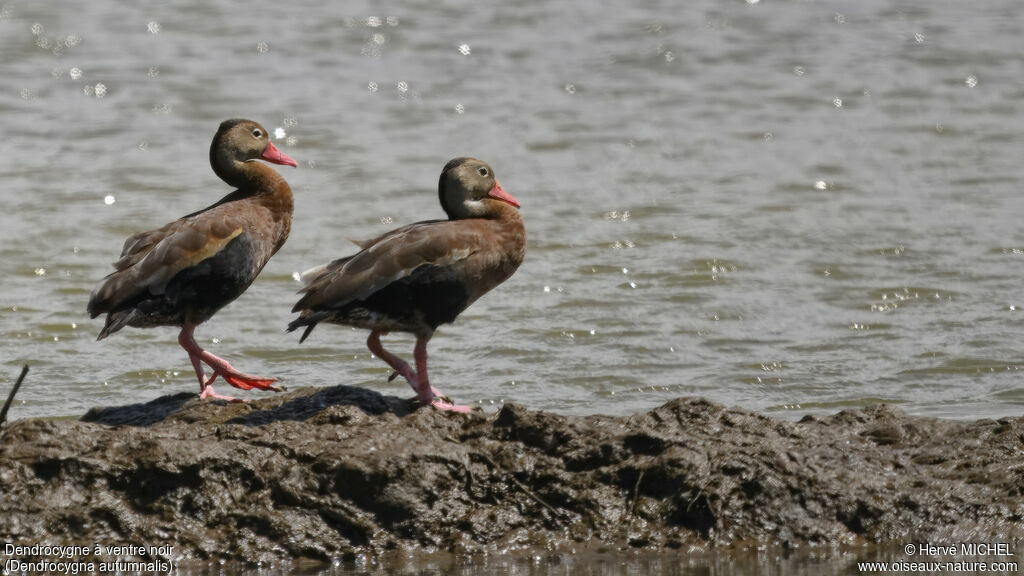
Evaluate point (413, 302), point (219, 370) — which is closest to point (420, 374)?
point (413, 302)

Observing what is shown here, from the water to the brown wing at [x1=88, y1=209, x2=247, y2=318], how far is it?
4.74 feet

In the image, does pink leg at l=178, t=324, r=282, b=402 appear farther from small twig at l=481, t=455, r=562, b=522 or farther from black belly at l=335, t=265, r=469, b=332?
small twig at l=481, t=455, r=562, b=522

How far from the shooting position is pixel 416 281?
6.98m

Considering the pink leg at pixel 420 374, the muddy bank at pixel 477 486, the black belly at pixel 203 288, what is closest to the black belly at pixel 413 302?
the pink leg at pixel 420 374

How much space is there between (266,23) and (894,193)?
33.8ft

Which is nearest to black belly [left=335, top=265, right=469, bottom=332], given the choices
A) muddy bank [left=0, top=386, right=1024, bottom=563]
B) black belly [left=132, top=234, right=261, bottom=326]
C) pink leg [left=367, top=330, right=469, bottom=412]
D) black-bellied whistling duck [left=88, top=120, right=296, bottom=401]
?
pink leg [left=367, top=330, right=469, bottom=412]

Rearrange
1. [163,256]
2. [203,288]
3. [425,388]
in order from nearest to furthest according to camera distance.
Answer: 1. [425,388]
2. [163,256]
3. [203,288]

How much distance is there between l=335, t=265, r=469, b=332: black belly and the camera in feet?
22.8

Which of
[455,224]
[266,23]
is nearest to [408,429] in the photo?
[455,224]

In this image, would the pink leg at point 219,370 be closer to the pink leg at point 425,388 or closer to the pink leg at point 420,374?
the pink leg at point 420,374

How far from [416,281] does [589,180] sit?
8002 mm

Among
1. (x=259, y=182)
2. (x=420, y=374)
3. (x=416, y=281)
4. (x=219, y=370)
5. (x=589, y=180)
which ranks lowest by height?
(x=219, y=370)

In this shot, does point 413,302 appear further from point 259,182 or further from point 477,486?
point 259,182

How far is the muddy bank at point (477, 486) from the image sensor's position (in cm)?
588
